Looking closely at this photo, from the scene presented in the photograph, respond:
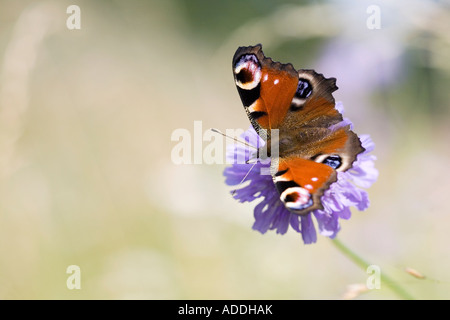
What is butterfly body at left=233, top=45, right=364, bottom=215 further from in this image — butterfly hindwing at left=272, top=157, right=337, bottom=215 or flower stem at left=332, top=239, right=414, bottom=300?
flower stem at left=332, top=239, right=414, bottom=300

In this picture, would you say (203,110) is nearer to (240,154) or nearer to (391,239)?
(391,239)

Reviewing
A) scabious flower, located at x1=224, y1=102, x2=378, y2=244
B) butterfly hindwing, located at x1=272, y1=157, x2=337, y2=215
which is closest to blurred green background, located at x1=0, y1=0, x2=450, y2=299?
scabious flower, located at x1=224, y1=102, x2=378, y2=244

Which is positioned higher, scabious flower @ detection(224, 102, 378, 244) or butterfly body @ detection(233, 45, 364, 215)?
butterfly body @ detection(233, 45, 364, 215)

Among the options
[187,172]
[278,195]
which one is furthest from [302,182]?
[187,172]

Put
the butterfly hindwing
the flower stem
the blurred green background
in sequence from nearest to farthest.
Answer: the butterfly hindwing < the flower stem < the blurred green background

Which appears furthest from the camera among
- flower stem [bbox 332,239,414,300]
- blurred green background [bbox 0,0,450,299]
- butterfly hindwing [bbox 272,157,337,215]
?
blurred green background [bbox 0,0,450,299]

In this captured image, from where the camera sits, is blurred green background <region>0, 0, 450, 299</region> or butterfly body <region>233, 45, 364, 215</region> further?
blurred green background <region>0, 0, 450, 299</region>

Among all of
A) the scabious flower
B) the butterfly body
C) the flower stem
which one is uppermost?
the butterfly body
